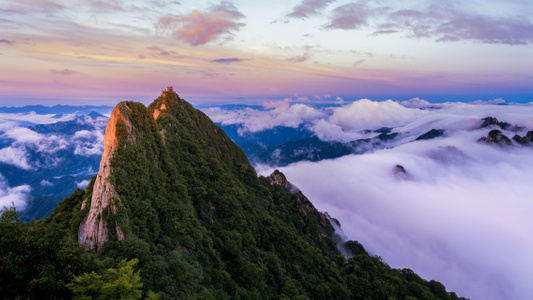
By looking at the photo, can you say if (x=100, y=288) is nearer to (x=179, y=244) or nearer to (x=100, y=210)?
(x=100, y=210)

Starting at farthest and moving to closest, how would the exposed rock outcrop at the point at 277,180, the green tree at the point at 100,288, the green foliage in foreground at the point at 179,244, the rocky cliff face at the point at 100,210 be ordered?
the exposed rock outcrop at the point at 277,180 < the rocky cliff face at the point at 100,210 < the green foliage in foreground at the point at 179,244 < the green tree at the point at 100,288

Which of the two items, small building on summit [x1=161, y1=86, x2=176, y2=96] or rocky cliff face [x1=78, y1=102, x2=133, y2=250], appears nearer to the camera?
rocky cliff face [x1=78, y1=102, x2=133, y2=250]

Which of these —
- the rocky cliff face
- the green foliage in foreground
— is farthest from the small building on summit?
the rocky cliff face

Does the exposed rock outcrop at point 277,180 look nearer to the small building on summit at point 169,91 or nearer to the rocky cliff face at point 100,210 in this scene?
the small building on summit at point 169,91

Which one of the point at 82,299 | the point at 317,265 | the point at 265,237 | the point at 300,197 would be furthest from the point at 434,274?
the point at 82,299

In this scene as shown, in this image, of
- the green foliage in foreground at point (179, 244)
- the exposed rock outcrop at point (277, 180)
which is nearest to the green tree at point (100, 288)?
the green foliage in foreground at point (179, 244)

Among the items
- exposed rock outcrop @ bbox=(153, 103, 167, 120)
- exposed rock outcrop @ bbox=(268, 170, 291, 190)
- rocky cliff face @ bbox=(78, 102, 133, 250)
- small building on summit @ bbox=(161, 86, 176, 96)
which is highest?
small building on summit @ bbox=(161, 86, 176, 96)

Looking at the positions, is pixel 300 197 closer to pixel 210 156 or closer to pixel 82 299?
pixel 210 156

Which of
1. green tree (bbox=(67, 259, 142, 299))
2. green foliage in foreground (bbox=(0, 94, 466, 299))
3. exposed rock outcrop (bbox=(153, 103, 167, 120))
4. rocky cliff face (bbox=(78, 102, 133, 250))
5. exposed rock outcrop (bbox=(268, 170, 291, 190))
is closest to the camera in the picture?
green tree (bbox=(67, 259, 142, 299))

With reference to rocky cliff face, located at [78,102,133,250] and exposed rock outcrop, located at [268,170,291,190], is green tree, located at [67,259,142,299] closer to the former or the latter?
rocky cliff face, located at [78,102,133,250]
